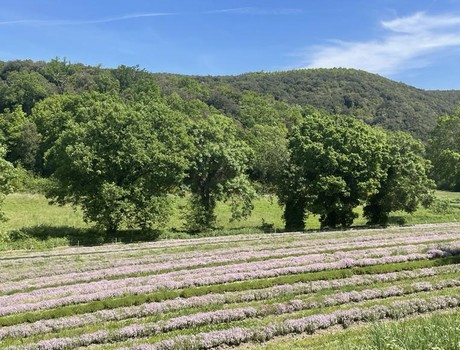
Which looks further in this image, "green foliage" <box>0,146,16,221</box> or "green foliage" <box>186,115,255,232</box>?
"green foliage" <box>186,115,255,232</box>

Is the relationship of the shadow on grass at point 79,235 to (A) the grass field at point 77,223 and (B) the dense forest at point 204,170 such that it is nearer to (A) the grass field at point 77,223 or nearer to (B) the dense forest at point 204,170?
(A) the grass field at point 77,223

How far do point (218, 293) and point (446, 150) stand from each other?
76.9 metres

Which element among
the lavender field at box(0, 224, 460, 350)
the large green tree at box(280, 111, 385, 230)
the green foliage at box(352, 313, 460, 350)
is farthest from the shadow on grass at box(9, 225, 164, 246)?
the green foliage at box(352, 313, 460, 350)

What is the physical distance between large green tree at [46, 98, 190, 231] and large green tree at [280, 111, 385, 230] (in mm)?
15036

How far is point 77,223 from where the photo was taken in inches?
2202

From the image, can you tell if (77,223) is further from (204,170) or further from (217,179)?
(217,179)

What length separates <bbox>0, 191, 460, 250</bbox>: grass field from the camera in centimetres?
4428

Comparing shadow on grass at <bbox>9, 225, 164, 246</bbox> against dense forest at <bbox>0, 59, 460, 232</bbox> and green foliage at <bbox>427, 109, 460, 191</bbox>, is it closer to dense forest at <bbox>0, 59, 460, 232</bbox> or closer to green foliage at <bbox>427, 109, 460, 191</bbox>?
dense forest at <bbox>0, 59, 460, 232</bbox>

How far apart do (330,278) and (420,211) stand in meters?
49.5

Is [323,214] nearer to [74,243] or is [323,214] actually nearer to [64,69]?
[74,243]

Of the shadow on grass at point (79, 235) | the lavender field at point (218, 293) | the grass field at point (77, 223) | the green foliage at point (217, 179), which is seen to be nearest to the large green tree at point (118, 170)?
the shadow on grass at point (79, 235)

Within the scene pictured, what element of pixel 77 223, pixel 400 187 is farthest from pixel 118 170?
pixel 400 187

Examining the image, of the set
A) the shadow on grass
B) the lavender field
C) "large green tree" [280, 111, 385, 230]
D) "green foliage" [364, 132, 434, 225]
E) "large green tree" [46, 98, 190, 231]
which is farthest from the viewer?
"green foliage" [364, 132, 434, 225]

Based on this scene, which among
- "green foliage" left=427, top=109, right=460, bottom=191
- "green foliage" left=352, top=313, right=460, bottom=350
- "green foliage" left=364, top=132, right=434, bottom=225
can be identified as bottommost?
"green foliage" left=352, top=313, right=460, bottom=350
